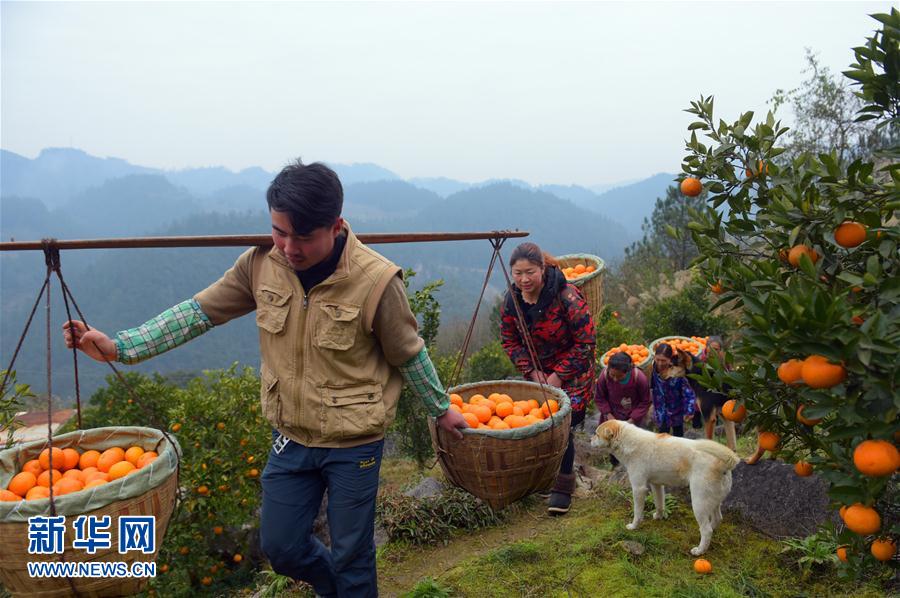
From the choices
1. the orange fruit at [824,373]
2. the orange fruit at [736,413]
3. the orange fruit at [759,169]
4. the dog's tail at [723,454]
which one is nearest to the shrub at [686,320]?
the dog's tail at [723,454]

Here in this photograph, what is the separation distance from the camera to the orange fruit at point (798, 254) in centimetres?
171

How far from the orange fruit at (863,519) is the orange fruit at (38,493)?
2.75m

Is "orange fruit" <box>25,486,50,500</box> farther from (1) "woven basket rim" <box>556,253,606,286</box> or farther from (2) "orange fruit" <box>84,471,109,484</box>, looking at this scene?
(1) "woven basket rim" <box>556,253,606,286</box>

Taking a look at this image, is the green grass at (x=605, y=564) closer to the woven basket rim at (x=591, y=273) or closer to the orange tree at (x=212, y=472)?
the orange tree at (x=212, y=472)

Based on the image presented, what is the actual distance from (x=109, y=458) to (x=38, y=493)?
376mm

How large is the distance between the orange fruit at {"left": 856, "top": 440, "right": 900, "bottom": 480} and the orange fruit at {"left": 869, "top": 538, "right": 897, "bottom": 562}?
0.47 m

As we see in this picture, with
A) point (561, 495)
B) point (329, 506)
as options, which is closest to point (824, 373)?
point (329, 506)

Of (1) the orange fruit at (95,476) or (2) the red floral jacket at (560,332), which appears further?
(2) the red floral jacket at (560,332)

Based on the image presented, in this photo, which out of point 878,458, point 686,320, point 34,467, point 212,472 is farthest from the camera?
point 686,320

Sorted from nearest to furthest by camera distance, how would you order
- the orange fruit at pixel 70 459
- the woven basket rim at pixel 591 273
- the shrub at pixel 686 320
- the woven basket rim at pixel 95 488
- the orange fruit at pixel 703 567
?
the woven basket rim at pixel 95 488 → the orange fruit at pixel 70 459 → the orange fruit at pixel 703 567 → the woven basket rim at pixel 591 273 → the shrub at pixel 686 320

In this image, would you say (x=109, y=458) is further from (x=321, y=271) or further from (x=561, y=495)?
(x=561, y=495)

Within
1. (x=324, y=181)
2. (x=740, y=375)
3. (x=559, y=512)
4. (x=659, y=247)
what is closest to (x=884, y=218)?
(x=740, y=375)

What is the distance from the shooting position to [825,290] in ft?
5.39

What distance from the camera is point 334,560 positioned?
2.62 meters
